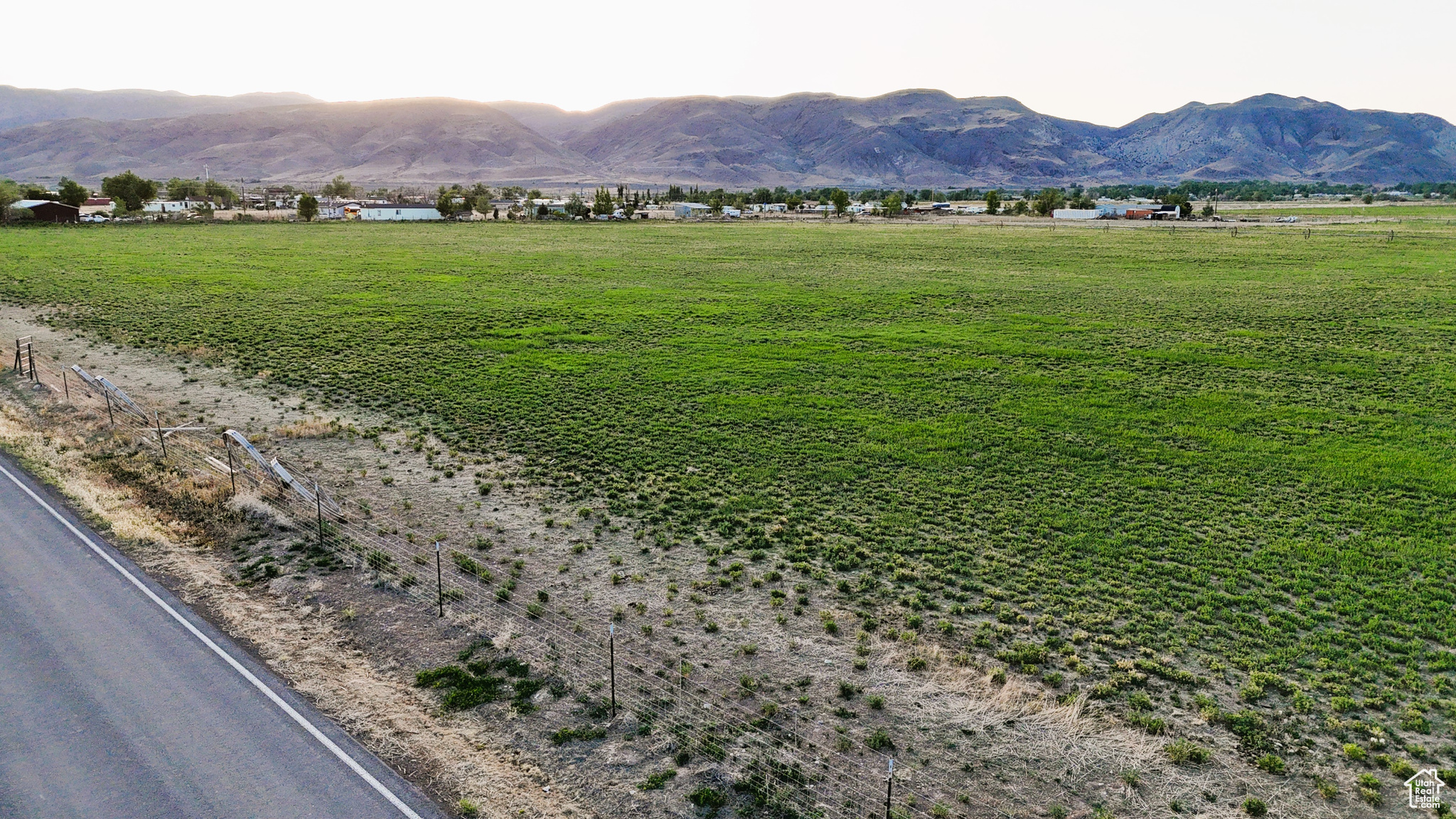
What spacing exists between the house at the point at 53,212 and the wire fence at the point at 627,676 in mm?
123977

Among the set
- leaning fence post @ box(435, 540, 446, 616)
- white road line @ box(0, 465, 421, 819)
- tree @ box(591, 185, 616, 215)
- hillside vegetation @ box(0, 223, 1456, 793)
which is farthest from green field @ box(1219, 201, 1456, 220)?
white road line @ box(0, 465, 421, 819)

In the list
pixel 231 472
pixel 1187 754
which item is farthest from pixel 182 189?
pixel 1187 754

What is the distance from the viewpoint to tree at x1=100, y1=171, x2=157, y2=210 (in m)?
136

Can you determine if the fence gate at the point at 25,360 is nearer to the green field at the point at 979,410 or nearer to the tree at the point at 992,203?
the green field at the point at 979,410

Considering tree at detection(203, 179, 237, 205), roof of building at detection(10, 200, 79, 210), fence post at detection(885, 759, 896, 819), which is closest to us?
fence post at detection(885, 759, 896, 819)

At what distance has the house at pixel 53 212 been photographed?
115m

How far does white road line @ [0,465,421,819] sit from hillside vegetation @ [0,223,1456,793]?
952 cm

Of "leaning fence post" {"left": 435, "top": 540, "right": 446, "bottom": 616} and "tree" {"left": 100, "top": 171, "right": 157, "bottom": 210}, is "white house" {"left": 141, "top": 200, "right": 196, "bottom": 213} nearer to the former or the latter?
"tree" {"left": 100, "top": 171, "right": 157, "bottom": 210}

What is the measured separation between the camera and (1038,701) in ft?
47.4

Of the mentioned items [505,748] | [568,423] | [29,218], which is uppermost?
[29,218]

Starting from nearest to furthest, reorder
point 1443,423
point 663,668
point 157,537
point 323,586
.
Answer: point 663,668, point 323,586, point 157,537, point 1443,423

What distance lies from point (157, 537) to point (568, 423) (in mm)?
13307

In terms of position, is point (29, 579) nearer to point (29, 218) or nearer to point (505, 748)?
point (505, 748)

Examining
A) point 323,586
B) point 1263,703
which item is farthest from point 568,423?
point 1263,703
